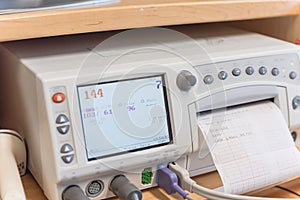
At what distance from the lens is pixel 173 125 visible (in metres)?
0.72

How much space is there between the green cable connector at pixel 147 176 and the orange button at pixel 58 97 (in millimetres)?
174

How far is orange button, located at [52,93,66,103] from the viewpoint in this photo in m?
0.64

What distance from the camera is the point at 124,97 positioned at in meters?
0.68

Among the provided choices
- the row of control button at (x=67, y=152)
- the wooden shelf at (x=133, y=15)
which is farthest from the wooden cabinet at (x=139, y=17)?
the row of control button at (x=67, y=152)

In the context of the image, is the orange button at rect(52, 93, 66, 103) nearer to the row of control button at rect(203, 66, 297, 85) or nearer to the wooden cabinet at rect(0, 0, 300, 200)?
the wooden cabinet at rect(0, 0, 300, 200)

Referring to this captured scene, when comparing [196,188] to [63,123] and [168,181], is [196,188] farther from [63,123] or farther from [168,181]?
[63,123]

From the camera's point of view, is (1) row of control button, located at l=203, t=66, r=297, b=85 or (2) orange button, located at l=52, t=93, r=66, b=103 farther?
(1) row of control button, located at l=203, t=66, r=297, b=85

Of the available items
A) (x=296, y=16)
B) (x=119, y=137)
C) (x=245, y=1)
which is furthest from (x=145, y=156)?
(x=296, y=16)

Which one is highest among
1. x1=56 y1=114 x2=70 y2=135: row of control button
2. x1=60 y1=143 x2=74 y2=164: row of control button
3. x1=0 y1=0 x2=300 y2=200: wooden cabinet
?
x1=0 y1=0 x2=300 y2=200: wooden cabinet

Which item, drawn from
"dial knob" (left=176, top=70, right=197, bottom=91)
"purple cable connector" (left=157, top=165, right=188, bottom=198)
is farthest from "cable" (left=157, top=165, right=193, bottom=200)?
"dial knob" (left=176, top=70, right=197, bottom=91)

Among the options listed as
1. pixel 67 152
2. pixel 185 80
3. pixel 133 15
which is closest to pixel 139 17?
pixel 133 15

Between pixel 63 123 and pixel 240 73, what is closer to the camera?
pixel 63 123

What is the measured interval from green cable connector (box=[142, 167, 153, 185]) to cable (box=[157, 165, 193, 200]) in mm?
12

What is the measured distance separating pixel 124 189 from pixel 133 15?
259 mm
